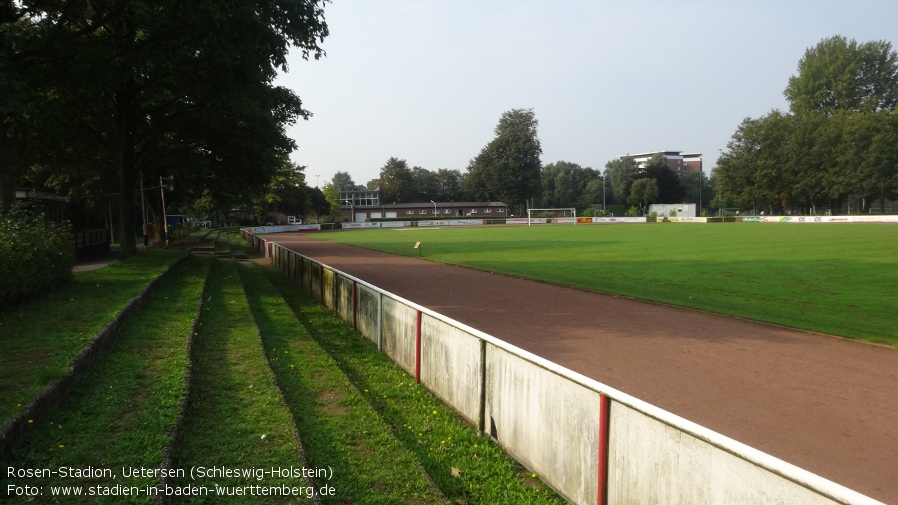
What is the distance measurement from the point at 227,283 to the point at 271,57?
698 centimetres

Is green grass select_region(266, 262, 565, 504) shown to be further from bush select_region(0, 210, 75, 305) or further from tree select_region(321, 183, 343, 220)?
tree select_region(321, 183, 343, 220)

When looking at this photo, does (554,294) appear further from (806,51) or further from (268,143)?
(806,51)

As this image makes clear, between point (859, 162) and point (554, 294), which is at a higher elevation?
point (859, 162)

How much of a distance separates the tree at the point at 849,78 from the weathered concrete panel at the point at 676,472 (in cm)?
9819

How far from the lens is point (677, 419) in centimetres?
348

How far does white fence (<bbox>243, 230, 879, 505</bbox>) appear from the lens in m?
2.97

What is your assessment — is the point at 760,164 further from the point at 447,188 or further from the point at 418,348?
the point at 418,348

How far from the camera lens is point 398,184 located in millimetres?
127125

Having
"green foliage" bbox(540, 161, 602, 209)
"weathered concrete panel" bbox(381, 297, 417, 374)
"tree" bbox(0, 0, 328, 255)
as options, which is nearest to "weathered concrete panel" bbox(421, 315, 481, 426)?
"weathered concrete panel" bbox(381, 297, 417, 374)

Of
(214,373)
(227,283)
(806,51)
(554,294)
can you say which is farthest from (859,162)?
(214,373)

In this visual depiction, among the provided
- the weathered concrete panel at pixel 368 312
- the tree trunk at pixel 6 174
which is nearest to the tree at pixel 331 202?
the tree trunk at pixel 6 174

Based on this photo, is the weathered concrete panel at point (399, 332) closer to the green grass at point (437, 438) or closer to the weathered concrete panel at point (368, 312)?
the green grass at point (437, 438)

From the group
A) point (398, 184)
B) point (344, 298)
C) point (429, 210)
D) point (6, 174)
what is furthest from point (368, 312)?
point (398, 184)

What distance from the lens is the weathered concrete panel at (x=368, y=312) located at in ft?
32.6
